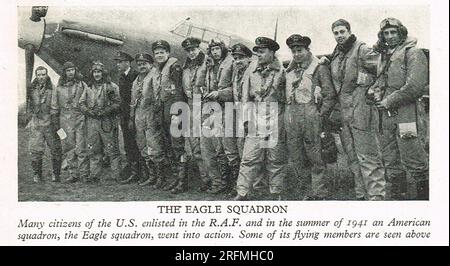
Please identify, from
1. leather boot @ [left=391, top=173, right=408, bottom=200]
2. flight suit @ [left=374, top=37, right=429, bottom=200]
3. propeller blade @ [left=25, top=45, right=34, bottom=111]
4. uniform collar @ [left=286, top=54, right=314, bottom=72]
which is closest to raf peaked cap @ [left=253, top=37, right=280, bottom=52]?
uniform collar @ [left=286, top=54, right=314, bottom=72]

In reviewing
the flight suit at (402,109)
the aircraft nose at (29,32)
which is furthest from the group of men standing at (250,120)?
the aircraft nose at (29,32)

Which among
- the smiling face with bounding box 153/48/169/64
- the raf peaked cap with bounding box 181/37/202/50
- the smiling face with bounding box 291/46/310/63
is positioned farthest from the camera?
the smiling face with bounding box 153/48/169/64

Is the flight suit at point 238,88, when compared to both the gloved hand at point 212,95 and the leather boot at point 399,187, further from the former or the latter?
the leather boot at point 399,187

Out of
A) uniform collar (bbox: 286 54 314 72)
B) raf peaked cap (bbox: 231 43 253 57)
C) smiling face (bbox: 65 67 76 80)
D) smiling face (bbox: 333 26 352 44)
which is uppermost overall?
smiling face (bbox: 333 26 352 44)

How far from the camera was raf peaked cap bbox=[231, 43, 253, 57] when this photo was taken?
7.35 m

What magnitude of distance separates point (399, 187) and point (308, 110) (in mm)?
1231

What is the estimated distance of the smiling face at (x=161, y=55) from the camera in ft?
24.8

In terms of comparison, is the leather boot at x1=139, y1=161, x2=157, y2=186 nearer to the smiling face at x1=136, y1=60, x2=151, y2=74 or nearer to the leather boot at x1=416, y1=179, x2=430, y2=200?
the smiling face at x1=136, y1=60, x2=151, y2=74

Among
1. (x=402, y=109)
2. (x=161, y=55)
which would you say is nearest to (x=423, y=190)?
(x=402, y=109)

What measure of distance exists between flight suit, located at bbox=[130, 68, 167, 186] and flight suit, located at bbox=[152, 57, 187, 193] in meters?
0.06

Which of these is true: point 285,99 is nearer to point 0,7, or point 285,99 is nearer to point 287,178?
point 287,178

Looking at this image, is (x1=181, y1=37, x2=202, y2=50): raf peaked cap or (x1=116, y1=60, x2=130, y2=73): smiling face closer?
(x1=181, y1=37, x2=202, y2=50): raf peaked cap

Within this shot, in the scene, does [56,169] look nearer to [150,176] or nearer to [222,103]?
[150,176]

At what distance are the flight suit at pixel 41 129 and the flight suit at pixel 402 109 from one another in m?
3.54
